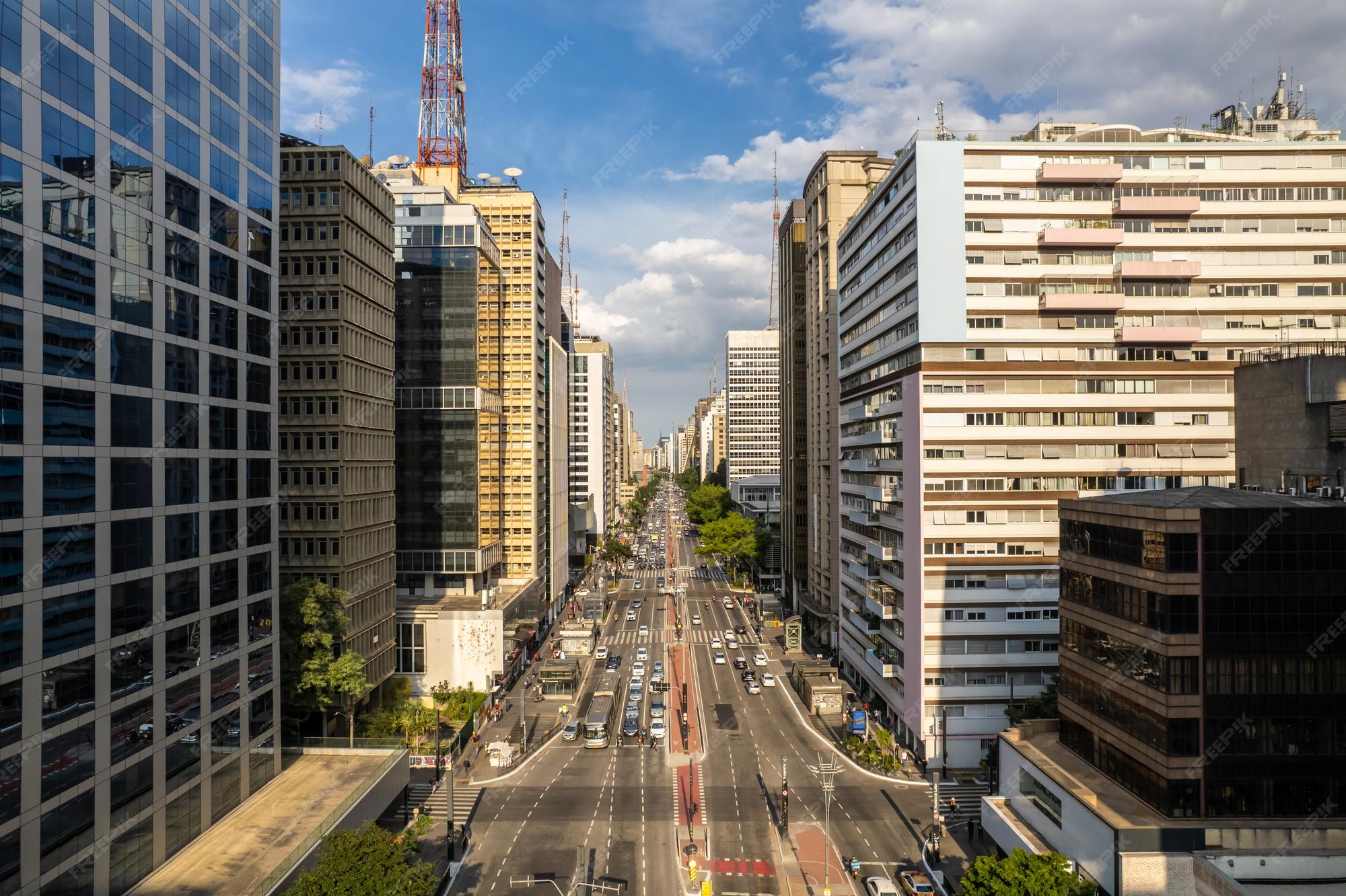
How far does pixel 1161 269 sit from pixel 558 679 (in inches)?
2653

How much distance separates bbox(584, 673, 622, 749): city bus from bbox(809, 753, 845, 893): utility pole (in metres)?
18.5

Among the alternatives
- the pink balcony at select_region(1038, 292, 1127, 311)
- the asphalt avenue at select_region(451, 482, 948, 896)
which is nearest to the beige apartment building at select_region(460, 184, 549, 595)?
the asphalt avenue at select_region(451, 482, 948, 896)

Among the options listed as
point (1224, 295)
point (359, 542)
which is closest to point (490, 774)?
point (359, 542)

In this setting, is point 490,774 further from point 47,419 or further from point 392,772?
point 47,419

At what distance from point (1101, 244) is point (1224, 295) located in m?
10.6

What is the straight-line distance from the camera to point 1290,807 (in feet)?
118

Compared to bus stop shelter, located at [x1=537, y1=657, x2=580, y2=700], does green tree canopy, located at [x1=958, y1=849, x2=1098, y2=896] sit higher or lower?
higher

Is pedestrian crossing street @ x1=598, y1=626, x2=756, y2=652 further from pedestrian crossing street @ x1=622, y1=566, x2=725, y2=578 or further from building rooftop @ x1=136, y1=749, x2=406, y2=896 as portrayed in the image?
building rooftop @ x1=136, y1=749, x2=406, y2=896

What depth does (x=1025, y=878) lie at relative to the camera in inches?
1407

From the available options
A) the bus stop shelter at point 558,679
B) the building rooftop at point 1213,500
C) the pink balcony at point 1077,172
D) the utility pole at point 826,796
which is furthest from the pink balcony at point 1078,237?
the bus stop shelter at point 558,679

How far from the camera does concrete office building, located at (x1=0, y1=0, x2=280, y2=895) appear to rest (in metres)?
28.9

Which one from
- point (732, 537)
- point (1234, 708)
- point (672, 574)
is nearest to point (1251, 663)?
point (1234, 708)

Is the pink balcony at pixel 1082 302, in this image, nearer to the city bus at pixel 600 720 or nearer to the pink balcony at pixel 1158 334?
the pink balcony at pixel 1158 334

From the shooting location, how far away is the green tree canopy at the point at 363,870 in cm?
3388
